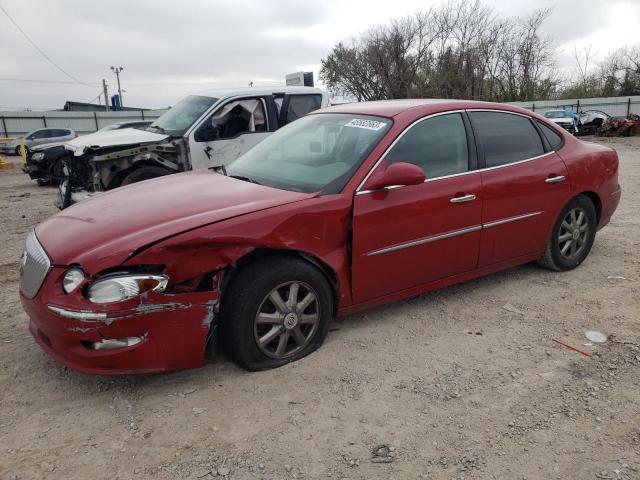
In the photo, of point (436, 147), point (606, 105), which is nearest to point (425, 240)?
point (436, 147)

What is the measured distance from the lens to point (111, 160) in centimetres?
703

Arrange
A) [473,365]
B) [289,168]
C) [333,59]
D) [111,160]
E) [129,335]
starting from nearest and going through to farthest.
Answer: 1. [129,335]
2. [473,365]
3. [289,168]
4. [111,160]
5. [333,59]

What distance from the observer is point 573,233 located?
4.66 metres

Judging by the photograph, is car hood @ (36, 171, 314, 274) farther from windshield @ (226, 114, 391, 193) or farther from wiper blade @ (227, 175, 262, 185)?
windshield @ (226, 114, 391, 193)

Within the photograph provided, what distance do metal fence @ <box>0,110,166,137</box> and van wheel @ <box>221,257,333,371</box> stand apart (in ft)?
103

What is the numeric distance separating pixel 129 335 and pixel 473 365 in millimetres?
2036

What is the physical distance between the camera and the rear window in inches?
175

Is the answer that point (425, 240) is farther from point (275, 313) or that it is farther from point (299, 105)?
point (299, 105)

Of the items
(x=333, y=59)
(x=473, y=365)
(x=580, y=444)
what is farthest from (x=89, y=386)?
(x=333, y=59)

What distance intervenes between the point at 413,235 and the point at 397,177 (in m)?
0.48

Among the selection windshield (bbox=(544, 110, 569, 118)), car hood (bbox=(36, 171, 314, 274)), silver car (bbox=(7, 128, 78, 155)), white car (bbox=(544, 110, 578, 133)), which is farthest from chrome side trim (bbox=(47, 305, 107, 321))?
windshield (bbox=(544, 110, 569, 118))

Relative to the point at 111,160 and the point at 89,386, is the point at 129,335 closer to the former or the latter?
the point at 89,386

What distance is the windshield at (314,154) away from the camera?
11.1 feet

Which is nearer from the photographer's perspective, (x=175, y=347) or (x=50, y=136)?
(x=175, y=347)
